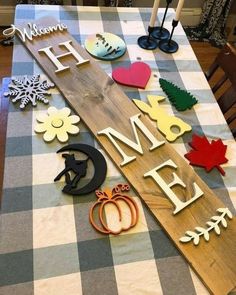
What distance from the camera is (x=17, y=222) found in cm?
73

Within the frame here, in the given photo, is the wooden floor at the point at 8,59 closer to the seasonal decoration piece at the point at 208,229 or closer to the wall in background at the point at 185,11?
the wall in background at the point at 185,11

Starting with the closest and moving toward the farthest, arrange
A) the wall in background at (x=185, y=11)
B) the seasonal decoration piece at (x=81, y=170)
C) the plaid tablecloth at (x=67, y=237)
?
1. the plaid tablecloth at (x=67, y=237)
2. the seasonal decoration piece at (x=81, y=170)
3. the wall in background at (x=185, y=11)

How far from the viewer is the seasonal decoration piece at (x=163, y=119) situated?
951 millimetres

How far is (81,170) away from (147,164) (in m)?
0.18

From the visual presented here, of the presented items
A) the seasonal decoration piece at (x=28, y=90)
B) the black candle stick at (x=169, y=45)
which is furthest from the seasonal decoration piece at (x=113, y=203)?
the black candle stick at (x=169, y=45)

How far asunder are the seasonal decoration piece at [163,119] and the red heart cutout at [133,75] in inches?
3.1

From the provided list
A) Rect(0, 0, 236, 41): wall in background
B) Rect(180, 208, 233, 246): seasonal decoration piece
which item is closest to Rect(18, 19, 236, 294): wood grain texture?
Rect(180, 208, 233, 246): seasonal decoration piece

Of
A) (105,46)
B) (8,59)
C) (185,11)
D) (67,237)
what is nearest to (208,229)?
(67,237)

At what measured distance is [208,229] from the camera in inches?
29.5

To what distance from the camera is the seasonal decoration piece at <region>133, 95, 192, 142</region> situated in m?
0.95

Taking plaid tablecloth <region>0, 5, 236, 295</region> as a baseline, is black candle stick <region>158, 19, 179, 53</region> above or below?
above

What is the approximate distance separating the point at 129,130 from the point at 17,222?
41 cm

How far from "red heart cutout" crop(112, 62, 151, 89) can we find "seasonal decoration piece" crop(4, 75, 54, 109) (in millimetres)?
232

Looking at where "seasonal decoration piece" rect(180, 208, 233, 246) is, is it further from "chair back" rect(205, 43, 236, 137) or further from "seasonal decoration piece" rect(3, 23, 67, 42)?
"seasonal decoration piece" rect(3, 23, 67, 42)
